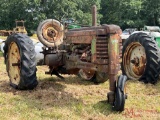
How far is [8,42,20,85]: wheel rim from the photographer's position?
646cm

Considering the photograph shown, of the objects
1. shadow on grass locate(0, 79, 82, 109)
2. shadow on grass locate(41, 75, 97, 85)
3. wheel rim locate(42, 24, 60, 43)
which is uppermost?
wheel rim locate(42, 24, 60, 43)

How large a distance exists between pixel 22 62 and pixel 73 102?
140 cm

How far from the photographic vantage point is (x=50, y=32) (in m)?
7.32

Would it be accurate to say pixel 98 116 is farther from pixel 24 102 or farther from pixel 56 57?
pixel 56 57

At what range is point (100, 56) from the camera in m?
5.00

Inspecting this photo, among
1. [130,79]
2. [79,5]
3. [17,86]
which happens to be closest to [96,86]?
[130,79]

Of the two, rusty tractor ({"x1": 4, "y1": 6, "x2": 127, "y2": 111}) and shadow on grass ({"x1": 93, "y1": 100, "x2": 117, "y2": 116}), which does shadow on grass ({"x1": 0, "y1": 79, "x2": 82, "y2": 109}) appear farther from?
shadow on grass ({"x1": 93, "y1": 100, "x2": 117, "y2": 116})

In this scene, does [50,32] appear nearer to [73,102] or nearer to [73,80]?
[73,80]

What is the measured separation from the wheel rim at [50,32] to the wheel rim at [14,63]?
2.87 ft

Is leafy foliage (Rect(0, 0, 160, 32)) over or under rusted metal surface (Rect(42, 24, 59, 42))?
over

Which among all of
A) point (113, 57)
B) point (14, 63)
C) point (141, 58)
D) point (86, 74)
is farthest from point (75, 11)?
point (113, 57)

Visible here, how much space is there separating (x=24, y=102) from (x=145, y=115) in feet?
6.84

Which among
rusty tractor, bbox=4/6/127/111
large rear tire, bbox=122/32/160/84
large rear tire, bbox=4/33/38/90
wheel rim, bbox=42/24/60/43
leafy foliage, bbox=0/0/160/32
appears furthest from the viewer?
leafy foliage, bbox=0/0/160/32

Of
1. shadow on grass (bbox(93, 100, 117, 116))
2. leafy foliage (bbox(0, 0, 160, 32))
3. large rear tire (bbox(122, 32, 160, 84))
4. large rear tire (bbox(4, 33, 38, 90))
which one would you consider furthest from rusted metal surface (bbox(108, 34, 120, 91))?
leafy foliage (bbox(0, 0, 160, 32))
